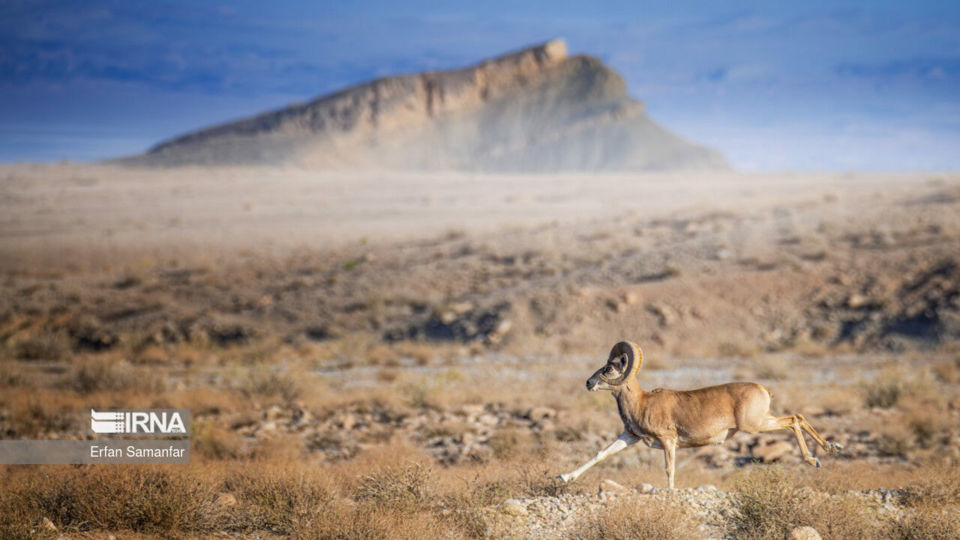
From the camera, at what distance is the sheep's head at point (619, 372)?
17.3 ft

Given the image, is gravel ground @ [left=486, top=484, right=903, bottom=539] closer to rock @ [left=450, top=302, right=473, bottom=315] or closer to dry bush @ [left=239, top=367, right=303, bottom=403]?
dry bush @ [left=239, top=367, right=303, bottom=403]

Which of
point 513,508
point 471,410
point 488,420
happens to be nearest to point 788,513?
point 513,508

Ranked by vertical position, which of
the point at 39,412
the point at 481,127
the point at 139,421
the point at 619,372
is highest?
the point at 481,127

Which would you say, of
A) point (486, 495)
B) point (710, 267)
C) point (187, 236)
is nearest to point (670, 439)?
point (486, 495)

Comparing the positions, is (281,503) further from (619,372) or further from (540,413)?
(540,413)

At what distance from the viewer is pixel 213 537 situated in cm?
604

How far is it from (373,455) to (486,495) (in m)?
3.32

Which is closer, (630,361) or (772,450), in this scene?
(630,361)

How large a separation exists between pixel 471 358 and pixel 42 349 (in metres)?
11.9

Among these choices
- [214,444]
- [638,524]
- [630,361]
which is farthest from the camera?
[214,444]

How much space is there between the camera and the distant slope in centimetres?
11744

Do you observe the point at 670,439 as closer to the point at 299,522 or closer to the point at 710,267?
the point at 299,522

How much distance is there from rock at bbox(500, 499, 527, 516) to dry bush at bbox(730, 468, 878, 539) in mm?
1729

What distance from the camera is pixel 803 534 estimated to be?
5664mm
